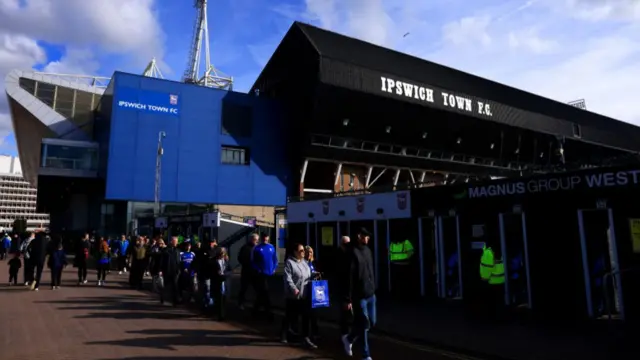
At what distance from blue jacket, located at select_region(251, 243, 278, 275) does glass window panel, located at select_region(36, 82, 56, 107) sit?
151 feet

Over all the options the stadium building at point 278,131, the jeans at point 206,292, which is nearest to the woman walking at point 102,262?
the jeans at point 206,292

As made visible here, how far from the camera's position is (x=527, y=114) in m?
45.2

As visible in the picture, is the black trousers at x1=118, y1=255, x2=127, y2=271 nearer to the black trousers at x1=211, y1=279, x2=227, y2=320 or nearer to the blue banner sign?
the black trousers at x1=211, y1=279, x2=227, y2=320

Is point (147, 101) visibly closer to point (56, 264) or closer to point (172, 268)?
point (56, 264)

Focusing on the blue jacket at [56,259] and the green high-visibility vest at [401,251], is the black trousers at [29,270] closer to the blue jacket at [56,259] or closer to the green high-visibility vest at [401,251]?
the blue jacket at [56,259]

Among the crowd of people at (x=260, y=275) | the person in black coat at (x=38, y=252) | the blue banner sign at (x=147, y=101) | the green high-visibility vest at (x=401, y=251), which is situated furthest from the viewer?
the blue banner sign at (x=147, y=101)

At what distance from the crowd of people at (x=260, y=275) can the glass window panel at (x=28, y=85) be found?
3766cm

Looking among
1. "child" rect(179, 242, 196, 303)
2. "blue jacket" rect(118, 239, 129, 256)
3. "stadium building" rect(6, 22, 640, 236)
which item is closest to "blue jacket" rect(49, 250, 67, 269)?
"child" rect(179, 242, 196, 303)

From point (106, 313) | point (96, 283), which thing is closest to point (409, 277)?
point (106, 313)

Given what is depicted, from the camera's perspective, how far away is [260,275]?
30.2 feet

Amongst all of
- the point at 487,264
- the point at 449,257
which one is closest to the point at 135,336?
the point at 487,264

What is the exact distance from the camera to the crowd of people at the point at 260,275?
6.43 meters

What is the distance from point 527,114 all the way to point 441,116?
11.3m

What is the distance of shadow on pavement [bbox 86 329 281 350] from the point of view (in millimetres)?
7129
